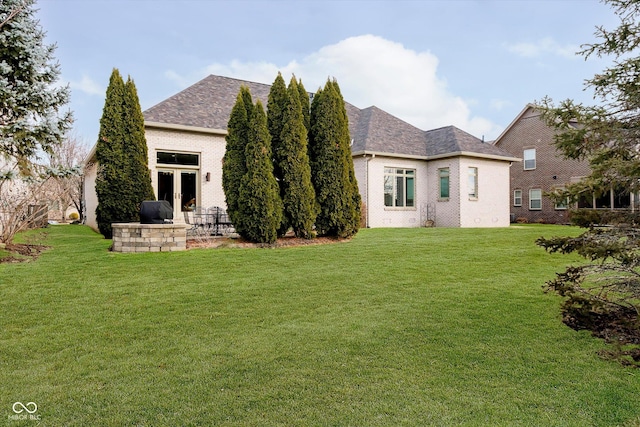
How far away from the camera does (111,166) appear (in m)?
12.0

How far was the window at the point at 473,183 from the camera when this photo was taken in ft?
58.7

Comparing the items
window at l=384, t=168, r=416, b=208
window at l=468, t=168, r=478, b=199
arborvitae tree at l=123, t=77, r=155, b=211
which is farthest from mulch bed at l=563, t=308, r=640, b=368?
window at l=468, t=168, r=478, b=199

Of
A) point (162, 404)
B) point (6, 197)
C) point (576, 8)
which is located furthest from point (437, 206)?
point (162, 404)

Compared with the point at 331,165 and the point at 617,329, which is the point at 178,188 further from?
the point at 617,329

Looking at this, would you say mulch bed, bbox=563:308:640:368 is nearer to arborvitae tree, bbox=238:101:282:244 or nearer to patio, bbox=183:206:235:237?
arborvitae tree, bbox=238:101:282:244

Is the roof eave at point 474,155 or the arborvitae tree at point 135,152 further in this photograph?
the roof eave at point 474,155

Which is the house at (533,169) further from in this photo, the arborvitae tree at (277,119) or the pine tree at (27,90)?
the pine tree at (27,90)

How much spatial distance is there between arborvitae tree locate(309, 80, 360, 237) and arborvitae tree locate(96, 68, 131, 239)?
570 centimetres

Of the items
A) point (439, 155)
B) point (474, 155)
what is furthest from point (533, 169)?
point (439, 155)

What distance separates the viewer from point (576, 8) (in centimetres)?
977

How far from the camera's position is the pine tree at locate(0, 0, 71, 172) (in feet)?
27.3

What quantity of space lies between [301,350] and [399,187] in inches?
571

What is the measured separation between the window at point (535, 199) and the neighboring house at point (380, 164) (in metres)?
7.35

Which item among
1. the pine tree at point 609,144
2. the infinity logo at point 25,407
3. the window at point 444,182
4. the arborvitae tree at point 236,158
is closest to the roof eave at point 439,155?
the window at point 444,182
